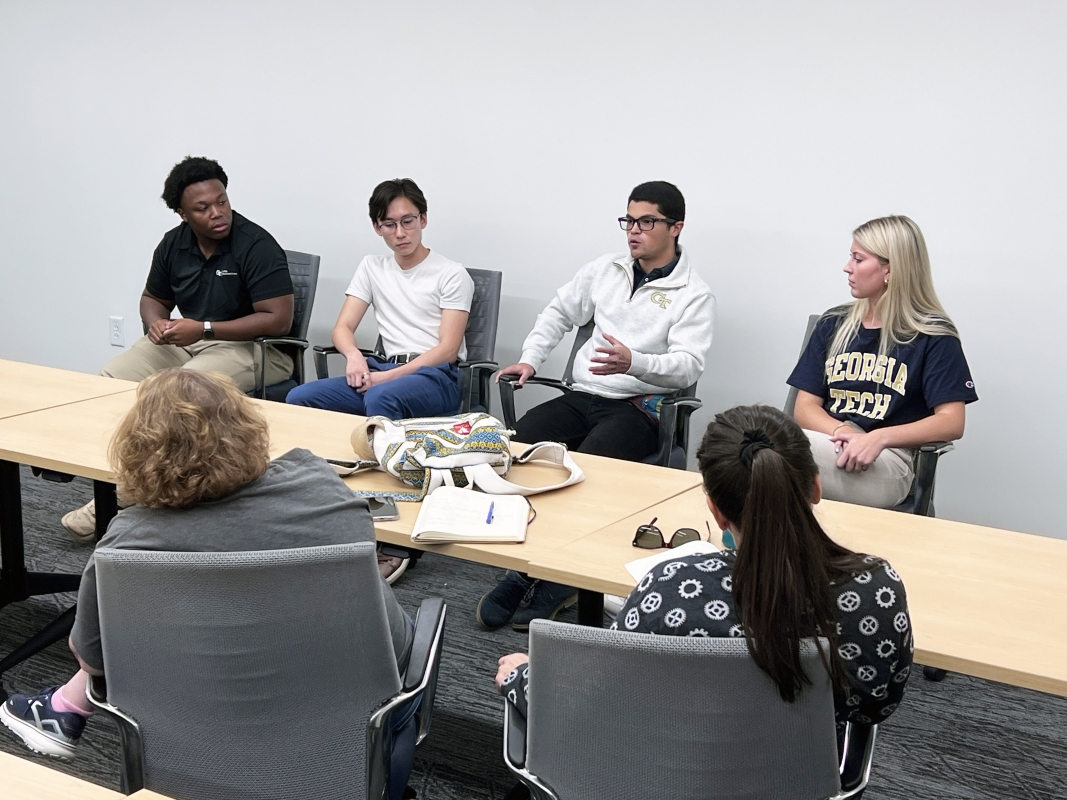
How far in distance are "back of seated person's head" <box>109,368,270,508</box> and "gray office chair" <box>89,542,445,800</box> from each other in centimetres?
16

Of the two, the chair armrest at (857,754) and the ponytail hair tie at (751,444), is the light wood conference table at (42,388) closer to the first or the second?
the ponytail hair tie at (751,444)

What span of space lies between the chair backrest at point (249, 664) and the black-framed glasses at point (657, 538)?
1.98 feet

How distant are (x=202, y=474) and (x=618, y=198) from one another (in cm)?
291

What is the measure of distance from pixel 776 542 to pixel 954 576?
0.74 metres

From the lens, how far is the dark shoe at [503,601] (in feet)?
9.87

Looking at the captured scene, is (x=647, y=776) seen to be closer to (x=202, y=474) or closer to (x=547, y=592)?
(x=202, y=474)

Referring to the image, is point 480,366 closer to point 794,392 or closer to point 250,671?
point 794,392

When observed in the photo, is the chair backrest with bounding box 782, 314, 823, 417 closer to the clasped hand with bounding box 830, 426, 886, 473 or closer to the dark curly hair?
the clasped hand with bounding box 830, 426, 886, 473

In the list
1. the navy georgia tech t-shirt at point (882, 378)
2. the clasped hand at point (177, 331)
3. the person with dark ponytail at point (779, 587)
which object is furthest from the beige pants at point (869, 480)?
the clasped hand at point (177, 331)

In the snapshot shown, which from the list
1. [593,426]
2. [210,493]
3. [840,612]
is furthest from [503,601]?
[840,612]

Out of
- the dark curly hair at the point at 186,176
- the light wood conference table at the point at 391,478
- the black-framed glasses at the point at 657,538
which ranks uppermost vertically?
the dark curly hair at the point at 186,176

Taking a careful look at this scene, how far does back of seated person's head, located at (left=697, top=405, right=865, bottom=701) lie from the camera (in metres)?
1.23

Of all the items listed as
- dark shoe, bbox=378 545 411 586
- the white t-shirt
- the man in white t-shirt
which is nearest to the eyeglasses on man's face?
the man in white t-shirt

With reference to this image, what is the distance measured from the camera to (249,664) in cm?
143
